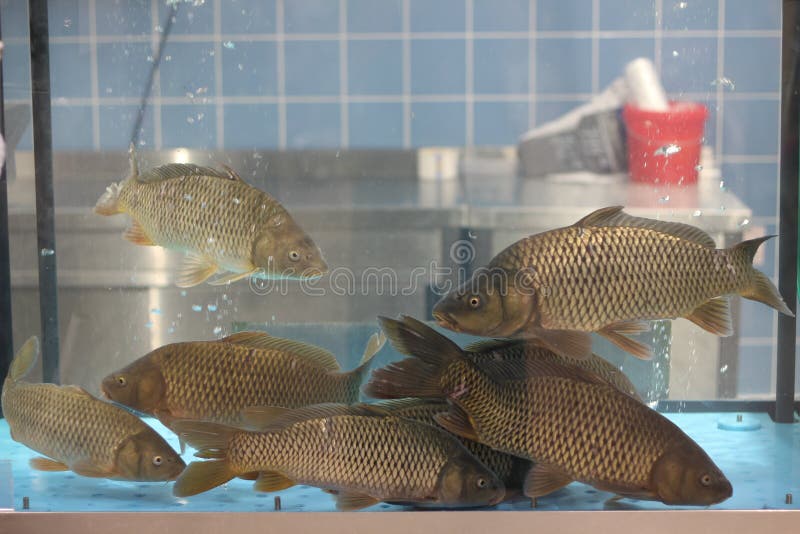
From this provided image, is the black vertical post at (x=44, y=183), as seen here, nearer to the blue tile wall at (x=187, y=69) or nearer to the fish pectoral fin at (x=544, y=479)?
the blue tile wall at (x=187, y=69)

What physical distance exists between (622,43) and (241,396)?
26.5 inches

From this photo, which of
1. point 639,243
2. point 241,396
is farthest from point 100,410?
point 639,243

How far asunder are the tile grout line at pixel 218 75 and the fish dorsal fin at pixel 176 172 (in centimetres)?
5

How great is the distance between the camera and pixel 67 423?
1.16m

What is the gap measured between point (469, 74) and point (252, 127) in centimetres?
30

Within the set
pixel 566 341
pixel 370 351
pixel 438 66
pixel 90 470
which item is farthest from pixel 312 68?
pixel 90 470

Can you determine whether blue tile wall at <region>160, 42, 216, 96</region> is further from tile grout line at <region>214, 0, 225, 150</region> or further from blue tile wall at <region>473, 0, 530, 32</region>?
blue tile wall at <region>473, 0, 530, 32</region>

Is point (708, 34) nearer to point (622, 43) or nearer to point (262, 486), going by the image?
point (622, 43)

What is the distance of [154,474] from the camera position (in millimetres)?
1139

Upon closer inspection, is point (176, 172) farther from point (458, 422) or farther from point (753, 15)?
point (753, 15)

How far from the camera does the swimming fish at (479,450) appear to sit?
1.09 meters

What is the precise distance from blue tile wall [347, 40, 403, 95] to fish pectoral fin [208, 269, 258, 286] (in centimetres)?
28

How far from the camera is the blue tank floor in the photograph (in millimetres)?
1111

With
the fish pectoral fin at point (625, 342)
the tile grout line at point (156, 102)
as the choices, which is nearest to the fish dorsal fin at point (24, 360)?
the tile grout line at point (156, 102)
